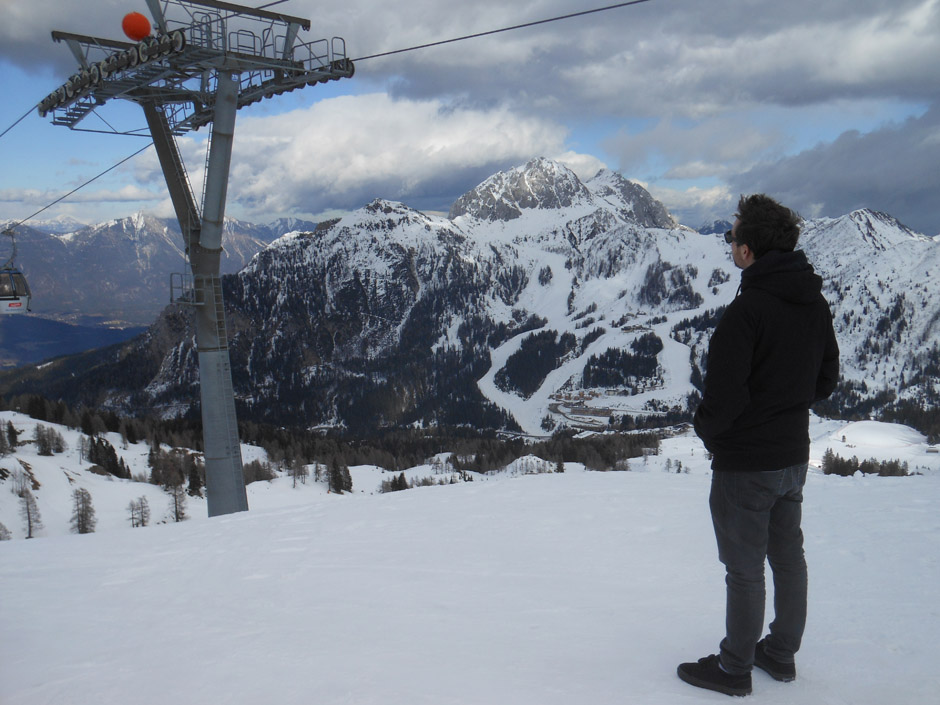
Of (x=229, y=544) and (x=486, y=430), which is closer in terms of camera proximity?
(x=229, y=544)

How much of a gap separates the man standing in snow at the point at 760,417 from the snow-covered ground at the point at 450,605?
0.39 metres

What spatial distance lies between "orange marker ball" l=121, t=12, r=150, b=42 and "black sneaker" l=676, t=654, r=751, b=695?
12.8 m

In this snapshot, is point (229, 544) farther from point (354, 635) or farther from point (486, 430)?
point (486, 430)

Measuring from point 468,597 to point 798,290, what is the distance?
3.63 m

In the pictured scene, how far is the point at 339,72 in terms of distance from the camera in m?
13.0

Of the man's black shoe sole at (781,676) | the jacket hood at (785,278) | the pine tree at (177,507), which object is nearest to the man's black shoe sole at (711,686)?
the man's black shoe sole at (781,676)

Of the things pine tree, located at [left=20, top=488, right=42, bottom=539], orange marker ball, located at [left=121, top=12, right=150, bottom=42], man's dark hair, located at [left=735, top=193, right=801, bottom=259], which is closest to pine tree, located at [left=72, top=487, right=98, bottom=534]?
pine tree, located at [left=20, top=488, right=42, bottom=539]

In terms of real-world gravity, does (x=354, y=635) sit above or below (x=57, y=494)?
above

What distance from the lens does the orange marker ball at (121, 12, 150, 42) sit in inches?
444

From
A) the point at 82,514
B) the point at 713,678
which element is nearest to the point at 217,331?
the point at 713,678

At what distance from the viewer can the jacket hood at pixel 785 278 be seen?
10.9 feet

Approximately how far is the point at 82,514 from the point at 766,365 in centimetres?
4325

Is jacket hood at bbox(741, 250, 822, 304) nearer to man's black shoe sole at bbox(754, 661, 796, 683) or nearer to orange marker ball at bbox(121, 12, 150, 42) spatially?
man's black shoe sole at bbox(754, 661, 796, 683)

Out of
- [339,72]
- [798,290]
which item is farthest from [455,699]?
[339,72]
